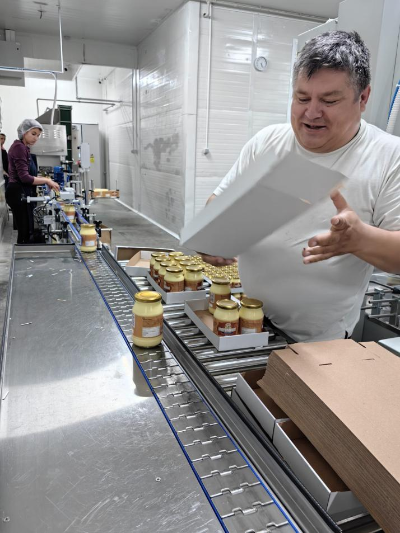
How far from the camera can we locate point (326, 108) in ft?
3.31

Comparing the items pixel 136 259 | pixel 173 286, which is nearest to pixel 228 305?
pixel 173 286

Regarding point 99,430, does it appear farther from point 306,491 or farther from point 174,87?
point 174,87

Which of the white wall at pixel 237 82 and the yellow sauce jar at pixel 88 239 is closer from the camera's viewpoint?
the yellow sauce jar at pixel 88 239

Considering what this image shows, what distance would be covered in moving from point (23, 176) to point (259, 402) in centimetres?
407

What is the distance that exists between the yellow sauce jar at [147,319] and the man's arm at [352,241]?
39 centimetres

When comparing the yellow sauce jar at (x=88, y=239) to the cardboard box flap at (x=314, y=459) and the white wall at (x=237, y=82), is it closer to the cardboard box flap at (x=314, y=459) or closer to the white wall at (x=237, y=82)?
the cardboard box flap at (x=314, y=459)

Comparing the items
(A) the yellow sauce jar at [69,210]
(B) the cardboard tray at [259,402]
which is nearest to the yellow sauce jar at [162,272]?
(B) the cardboard tray at [259,402]

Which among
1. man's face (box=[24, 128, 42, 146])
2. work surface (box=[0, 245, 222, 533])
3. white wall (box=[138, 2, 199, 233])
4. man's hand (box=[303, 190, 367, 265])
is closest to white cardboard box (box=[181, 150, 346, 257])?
man's hand (box=[303, 190, 367, 265])

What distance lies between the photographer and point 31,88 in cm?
1047

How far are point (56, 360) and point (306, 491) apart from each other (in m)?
0.69

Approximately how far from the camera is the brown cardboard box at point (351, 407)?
1.89 feet

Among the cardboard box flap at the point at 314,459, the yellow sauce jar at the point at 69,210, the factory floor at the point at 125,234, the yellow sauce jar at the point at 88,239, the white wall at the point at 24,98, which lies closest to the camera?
the cardboard box flap at the point at 314,459

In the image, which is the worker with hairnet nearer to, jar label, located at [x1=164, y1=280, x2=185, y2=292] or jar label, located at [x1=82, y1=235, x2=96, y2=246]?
jar label, located at [x1=82, y1=235, x2=96, y2=246]

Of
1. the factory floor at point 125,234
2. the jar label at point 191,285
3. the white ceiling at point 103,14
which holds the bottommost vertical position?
the factory floor at point 125,234
